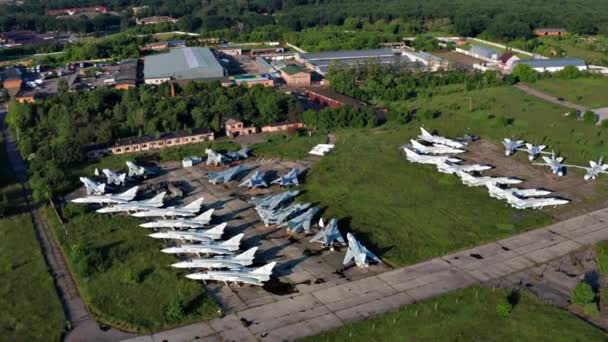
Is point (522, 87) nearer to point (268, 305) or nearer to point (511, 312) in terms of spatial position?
point (511, 312)


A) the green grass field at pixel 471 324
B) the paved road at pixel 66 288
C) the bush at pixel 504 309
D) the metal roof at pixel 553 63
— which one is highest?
the metal roof at pixel 553 63

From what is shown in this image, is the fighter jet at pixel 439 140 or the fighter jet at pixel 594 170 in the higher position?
the fighter jet at pixel 439 140

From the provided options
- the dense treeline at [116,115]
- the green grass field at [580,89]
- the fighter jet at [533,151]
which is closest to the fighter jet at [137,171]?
the dense treeline at [116,115]

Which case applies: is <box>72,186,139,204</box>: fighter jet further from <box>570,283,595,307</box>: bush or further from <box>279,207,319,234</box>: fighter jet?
<box>570,283,595,307</box>: bush

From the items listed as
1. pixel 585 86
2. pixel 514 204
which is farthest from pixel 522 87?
pixel 514 204

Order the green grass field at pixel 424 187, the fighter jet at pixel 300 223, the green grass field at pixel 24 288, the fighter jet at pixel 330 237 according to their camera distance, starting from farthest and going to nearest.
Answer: the fighter jet at pixel 300 223 < the green grass field at pixel 424 187 < the fighter jet at pixel 330 237 < the green grass field at pixel 24 288

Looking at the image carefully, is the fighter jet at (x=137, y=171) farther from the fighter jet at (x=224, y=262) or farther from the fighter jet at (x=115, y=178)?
the fighter jet at (x=224, y=262)
